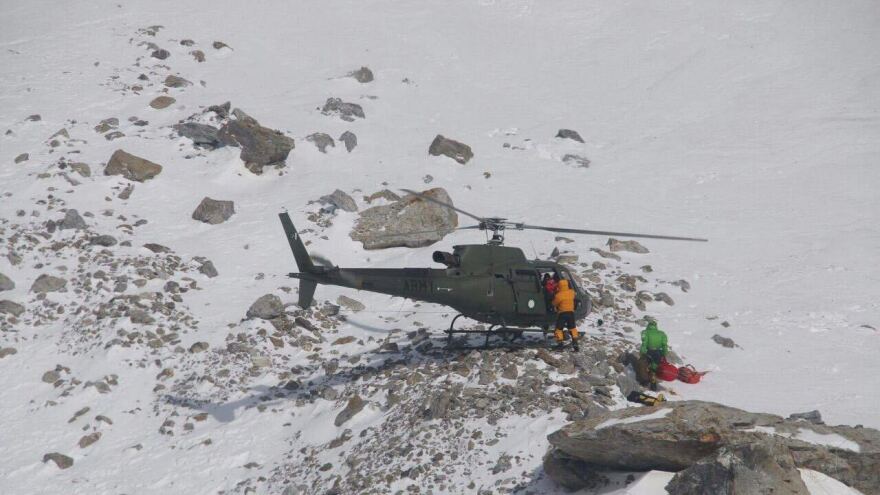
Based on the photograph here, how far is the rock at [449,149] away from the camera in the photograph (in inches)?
1205

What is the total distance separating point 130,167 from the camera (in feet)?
82.4

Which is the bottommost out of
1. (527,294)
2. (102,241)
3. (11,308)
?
(11,308)

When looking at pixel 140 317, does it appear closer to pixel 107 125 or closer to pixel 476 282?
pixel 476 282

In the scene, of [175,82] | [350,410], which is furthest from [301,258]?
[175,82]

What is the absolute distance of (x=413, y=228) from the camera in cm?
2352

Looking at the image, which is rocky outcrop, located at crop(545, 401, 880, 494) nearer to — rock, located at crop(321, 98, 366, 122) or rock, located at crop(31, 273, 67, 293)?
rock, located at crop(31, 273, 67, 293)

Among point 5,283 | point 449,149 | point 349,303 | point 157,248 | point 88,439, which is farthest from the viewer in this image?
point 449,149

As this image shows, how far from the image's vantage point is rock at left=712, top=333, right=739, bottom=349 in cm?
1775

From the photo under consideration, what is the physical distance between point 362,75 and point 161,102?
10.9m

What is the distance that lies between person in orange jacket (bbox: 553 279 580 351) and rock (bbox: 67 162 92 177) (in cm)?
1769

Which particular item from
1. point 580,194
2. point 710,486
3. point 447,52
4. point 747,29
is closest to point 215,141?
point 580,194

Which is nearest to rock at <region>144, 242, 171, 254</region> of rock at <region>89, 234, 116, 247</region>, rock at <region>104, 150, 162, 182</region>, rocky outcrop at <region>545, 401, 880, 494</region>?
rock at <region>89, 234, 116, 247</region>

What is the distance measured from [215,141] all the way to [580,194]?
49.6ft

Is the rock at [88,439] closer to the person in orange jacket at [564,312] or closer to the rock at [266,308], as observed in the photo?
the rock at [266,308]
